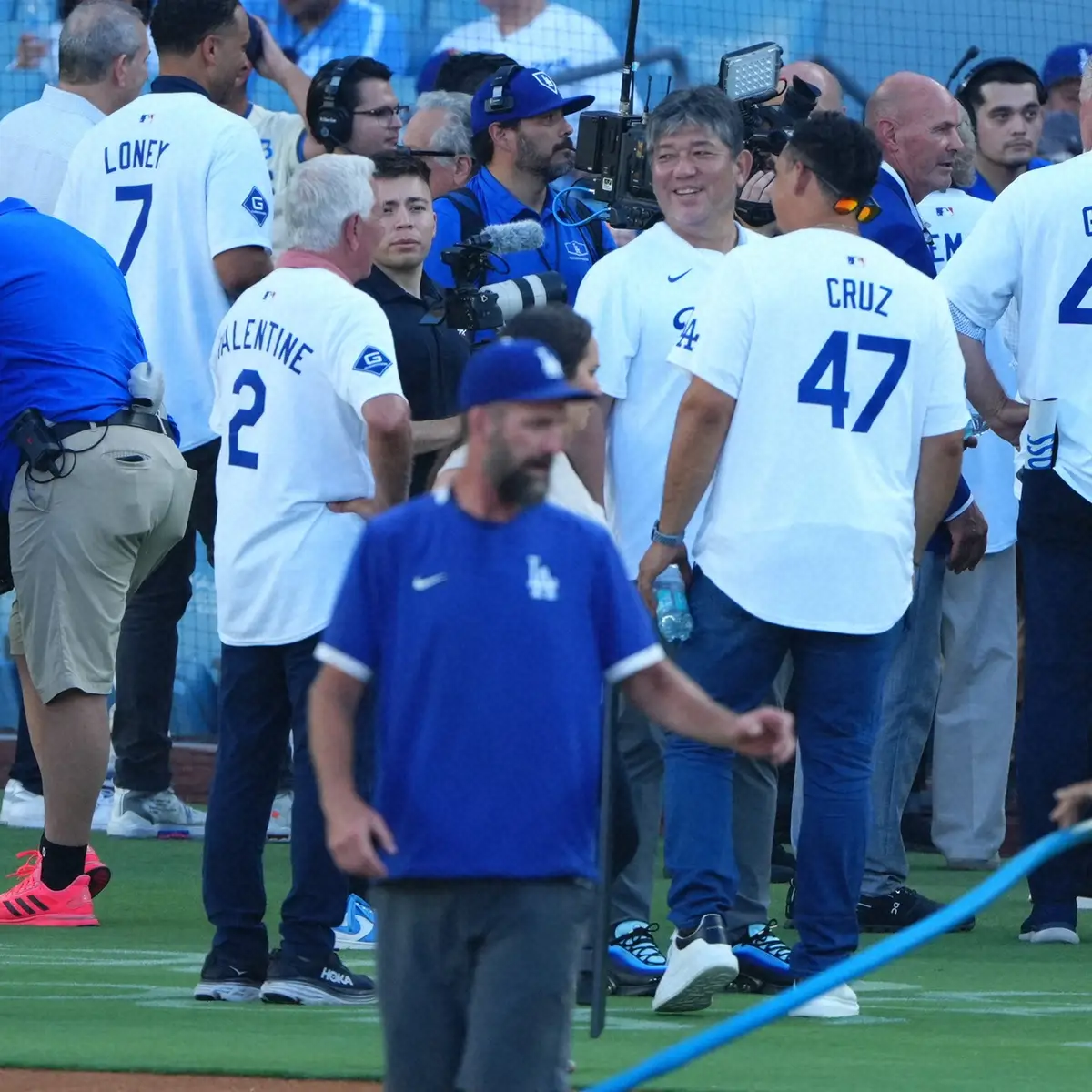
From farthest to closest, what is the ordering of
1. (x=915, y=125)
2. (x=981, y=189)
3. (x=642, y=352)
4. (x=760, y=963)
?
1. (x=981, y=189)
2. (x=915, y=125)
3. (x=642, y=352)
4. (x=760, y=963)

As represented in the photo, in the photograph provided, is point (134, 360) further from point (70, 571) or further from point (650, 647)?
point (650, 647)

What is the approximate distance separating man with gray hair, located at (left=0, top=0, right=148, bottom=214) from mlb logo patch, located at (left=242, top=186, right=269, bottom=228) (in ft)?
2.88

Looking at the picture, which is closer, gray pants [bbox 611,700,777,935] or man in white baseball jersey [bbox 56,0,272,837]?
gray pants [bbox 611,700,777,935]

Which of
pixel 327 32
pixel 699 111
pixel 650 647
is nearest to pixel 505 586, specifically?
pixel 650 647

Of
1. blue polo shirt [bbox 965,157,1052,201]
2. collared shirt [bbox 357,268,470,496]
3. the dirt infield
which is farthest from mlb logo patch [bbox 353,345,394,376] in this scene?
blue polo shirt [bbox 965,157,1052,201]

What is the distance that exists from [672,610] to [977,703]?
3089 millimetres

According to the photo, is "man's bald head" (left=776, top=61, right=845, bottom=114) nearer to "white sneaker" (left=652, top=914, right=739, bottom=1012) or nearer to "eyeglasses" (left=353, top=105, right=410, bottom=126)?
"eyeglasses" (left=353, top=105, right=410, bottom=126)

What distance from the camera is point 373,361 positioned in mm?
5793

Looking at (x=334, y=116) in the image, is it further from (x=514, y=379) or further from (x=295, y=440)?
(x=514, y=379)

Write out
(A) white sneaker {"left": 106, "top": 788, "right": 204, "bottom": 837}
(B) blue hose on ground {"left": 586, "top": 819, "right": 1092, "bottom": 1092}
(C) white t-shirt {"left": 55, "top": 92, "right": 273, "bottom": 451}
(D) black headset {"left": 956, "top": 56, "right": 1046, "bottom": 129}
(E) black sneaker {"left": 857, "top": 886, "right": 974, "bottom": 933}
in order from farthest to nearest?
(D) black headset {"left": 956, "top": 56, "right": 1046, "bottom": 129}, (A) white sneaker {"left": 106, "top": 788, "right": 204, "bottom": 837}, (C) white t-shirt {"left": 55, "top": 92, "right": 273, "bottom": 451}, (E) black sneaker {"left": 857, "top": 886, "right": 974, "bottom": 933}, (B) blue hose on ground {"left": 586, "top": 819, "right": 1092, "bottom": 1092}

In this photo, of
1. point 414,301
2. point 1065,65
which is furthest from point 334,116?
point 1065,65

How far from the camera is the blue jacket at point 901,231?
23.6ft

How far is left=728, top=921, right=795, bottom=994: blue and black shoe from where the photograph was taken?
6137 mm

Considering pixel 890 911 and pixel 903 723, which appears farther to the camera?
pixel 903 723
